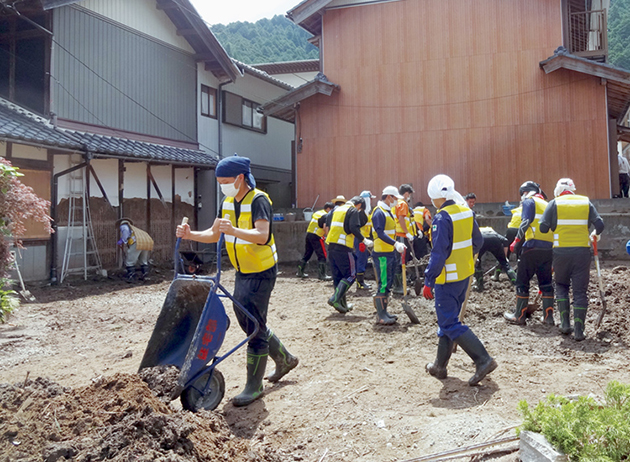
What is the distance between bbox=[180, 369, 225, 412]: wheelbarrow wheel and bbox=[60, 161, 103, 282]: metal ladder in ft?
28.6

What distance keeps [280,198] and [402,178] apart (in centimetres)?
758

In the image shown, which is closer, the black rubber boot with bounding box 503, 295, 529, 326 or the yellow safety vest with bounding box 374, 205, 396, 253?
the black rubber boot with bounding box 503, 295, 529, 326

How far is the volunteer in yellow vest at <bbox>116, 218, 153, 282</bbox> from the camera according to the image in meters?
11.5

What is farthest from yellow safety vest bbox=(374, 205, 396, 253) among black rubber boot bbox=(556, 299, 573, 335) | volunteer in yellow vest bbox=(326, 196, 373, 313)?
black rubber boot bbox=(556, 299, 573, 335)

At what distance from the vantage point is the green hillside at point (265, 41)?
3849 cm

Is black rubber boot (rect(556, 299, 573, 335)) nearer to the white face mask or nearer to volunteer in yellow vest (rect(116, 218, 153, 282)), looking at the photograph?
the white face mask

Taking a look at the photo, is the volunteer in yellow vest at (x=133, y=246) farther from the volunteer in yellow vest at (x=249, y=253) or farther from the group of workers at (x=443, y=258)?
the volunteer in yellow vest at (x=249, y=253)

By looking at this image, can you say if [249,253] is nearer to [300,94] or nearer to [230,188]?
[230,188]

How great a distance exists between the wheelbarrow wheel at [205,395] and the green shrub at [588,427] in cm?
221

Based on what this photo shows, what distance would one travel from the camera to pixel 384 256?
7.05 metres

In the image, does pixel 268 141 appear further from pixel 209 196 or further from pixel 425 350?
pixel 425 350

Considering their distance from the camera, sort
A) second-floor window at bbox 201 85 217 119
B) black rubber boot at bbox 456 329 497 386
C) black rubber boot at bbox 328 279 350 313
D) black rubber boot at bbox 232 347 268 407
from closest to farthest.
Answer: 1. black rubber boot at bbox 232 347 268 407
2. black rubber boot at bbox 456 329 497 386
3. black rubber boot at bbox 328 279 350 313
4. second-floor window at bbox 201 85 217 119

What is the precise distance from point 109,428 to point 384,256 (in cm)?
472

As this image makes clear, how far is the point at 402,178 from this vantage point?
14625 mm
